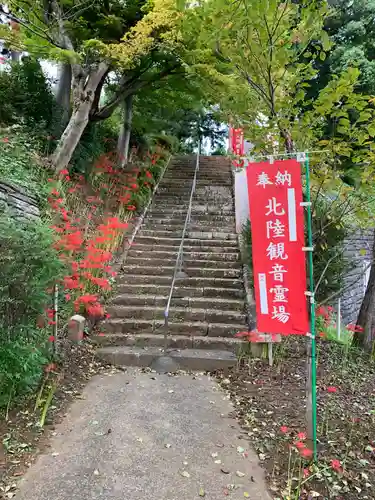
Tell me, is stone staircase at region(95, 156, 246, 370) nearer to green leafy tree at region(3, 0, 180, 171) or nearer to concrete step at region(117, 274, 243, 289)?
concrete step at region(117, 274, 243, 289)

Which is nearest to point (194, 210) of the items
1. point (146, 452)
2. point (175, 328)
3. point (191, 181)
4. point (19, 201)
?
point (191, 181)

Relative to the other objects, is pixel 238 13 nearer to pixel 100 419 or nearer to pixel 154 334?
pixel 100 419

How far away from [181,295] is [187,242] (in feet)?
6.46

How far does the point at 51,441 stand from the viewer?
339cm

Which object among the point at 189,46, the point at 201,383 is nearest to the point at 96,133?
the point at 189,46

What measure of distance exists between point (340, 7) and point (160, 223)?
27.1 feet

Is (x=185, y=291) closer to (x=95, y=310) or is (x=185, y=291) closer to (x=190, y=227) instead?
(x=95, y=310)

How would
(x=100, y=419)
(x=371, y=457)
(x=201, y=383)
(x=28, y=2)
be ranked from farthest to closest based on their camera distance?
(x=28, y=2), (x=201, y=383), (x=100, y=419), (x=371, y=457)

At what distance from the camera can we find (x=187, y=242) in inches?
334

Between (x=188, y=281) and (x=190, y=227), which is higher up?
(x=190, y=227)

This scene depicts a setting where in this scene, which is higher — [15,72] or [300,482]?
[15,72]

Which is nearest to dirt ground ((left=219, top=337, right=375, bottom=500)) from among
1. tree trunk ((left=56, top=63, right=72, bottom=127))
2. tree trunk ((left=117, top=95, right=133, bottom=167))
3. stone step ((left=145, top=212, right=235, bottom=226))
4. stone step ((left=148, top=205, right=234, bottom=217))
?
stone step ((left=145, top=212, right=235, bottom=226))

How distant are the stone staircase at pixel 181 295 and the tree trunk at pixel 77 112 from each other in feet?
7.44

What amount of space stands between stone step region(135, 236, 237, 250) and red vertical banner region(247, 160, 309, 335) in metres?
4.83
